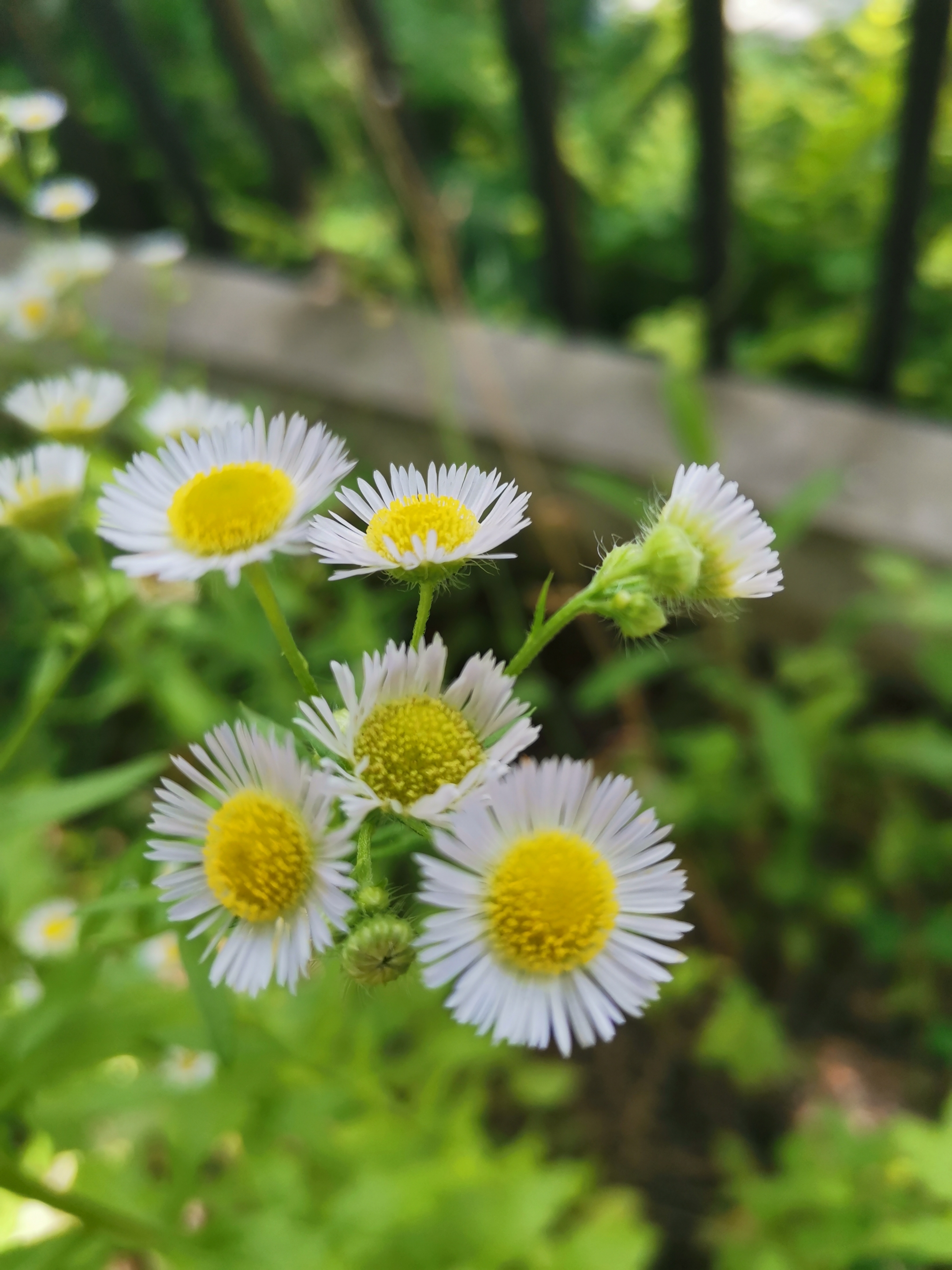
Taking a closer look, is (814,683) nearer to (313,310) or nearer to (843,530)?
(843,530)

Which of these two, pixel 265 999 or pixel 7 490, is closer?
pixel 7 490

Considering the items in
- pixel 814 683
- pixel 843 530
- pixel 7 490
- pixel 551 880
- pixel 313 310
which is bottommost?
pixel 551 880

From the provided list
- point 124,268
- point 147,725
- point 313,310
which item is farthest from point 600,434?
point 124,268

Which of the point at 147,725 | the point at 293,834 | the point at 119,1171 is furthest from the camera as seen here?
the point at 147,725

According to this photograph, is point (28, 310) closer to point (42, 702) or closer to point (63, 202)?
point (63, 202)

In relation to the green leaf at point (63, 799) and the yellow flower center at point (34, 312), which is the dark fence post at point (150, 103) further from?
the green leaf at point (63, 799)

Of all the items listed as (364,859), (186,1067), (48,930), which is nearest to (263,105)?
(48,930)

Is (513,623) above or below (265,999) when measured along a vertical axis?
above

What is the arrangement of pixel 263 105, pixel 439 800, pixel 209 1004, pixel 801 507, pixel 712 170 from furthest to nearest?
1. pixel 263 105
2. pixel 712 170
3. pixel 801 507
4. pixel 209 1004
5. pixel 439 800
